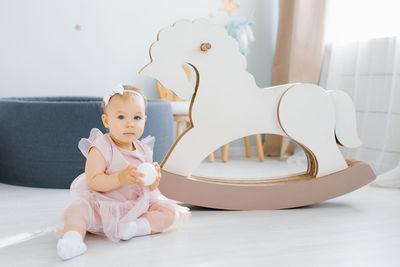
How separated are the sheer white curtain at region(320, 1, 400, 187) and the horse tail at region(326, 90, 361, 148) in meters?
0.54

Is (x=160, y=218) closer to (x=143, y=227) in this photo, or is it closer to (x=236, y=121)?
(x=143, y=227)

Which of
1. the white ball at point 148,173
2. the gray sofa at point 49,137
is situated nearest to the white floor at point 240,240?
the white ball at point 148,173

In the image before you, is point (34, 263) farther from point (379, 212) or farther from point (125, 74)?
point (125, 74)

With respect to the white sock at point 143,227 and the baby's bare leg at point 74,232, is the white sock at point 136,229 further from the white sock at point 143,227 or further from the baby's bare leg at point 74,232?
the baby's bare leg at point 74,232

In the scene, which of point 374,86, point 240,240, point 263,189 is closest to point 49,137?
point 263,189

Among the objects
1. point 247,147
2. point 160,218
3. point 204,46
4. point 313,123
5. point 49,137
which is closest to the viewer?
point 160,218

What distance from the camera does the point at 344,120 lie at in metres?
1.70

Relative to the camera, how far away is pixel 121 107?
50.5 inches

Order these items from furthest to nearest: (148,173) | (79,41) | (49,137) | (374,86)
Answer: (79,41) → (374,86) → (49,137) → (148,173)

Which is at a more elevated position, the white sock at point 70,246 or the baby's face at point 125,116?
the baby's face at point 125,116

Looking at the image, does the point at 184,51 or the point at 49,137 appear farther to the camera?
the point at 49,137

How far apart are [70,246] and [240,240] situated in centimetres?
48

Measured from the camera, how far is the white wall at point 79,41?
276 centimetres

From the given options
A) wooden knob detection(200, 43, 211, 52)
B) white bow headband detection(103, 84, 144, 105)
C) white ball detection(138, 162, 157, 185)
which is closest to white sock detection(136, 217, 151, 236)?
white ball detection(138, 162, 157, 185)
